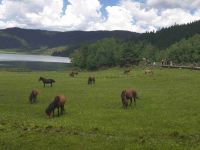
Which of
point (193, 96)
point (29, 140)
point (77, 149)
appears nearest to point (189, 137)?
point (77, 149)

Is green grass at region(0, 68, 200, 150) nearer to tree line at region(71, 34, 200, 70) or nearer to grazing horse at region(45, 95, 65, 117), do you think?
grazing horse at region(45, 95, 65, 117)

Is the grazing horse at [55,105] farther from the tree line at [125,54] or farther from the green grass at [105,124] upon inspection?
the tree line at [125,54]

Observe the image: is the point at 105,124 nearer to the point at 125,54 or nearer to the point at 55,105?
the point at 55,105

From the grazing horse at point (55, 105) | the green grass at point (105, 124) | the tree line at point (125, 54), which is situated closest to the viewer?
the green grass at point (105, 124)

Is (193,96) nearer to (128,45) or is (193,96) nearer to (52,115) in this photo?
(52,115)

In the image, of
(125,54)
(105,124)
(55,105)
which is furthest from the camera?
(125,54)

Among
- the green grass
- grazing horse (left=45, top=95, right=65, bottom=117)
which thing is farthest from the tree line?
grazing horse (left=45, top=95, right=65, bottom=117)

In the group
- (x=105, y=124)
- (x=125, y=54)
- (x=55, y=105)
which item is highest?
(x=125, y=54)

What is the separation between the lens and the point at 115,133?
80.1 feet

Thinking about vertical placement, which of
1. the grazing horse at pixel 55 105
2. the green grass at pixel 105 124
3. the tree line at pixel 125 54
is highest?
the tree line at pixel 125 54

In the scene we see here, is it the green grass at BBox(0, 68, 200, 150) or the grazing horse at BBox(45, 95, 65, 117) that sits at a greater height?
the grazing horse at BBox(45, 95, 65, 117)

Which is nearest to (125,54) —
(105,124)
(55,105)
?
(55,105)

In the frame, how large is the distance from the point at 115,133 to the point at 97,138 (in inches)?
71.0

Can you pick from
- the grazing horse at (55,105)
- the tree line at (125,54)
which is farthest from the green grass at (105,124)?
the tree line at (125,54)
